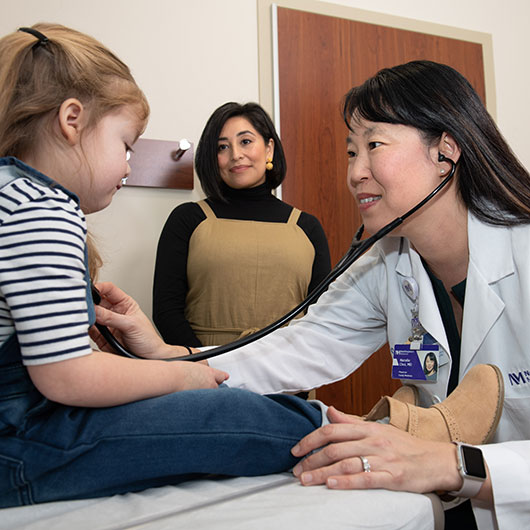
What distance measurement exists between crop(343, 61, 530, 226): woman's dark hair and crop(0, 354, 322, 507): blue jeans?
66 cm

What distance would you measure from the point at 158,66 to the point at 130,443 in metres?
1.87

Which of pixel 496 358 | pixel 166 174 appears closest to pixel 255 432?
pixel 496 358

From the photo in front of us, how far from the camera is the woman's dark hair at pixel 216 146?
1988 millimetres

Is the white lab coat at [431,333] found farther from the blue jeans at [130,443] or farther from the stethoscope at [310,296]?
the blue jeans at [130,443]

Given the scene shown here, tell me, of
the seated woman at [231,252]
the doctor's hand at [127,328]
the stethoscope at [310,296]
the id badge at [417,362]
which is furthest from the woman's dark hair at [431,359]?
the seated woman at [231,252]

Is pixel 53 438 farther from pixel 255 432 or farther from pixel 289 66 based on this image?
pixel 289 66

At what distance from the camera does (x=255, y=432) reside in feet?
2.39

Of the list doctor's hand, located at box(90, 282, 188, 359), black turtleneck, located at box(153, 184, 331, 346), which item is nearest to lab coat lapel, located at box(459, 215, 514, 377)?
doctor's hand, located at box(90, 282, 188, 359)

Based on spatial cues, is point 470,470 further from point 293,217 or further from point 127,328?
point 293,217

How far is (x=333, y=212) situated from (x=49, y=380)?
76.5 inches

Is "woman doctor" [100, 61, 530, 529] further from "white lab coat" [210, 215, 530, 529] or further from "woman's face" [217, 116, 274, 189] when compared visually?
"woman's face" [217, 116, 274, 189]

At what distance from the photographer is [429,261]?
3.95 ft

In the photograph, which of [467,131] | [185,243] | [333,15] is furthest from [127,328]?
[333,15]

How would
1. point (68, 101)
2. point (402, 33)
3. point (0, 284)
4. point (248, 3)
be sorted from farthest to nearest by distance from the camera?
point (402, 33) → point (248, 3) → point (68, 101) → point (0, 284)
